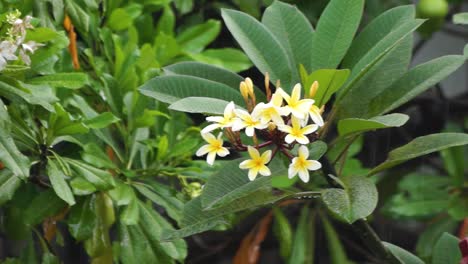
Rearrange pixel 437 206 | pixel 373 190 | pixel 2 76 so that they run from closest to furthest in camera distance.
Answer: pixel 373 190 < pixel 2 76 < pixel 437 206

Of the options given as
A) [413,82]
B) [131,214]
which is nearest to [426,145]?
[413,82]

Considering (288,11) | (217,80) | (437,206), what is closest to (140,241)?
(217,80)

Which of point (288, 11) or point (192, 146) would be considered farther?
point (192, 146)

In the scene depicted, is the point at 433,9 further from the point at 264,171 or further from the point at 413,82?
the point at 264,171

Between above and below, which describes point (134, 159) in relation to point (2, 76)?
below

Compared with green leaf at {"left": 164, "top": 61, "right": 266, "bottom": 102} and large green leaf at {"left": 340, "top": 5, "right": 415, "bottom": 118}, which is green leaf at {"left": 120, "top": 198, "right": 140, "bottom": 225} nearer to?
green leaf at {"left": 164, "top": 61, "right": 266, "bottom": 102}

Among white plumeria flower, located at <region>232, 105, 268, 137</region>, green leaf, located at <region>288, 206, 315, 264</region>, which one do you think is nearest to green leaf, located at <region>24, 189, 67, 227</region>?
white plumeria flower, located at <region>232, 105, 268, 137</region>

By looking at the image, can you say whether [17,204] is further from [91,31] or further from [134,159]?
[91,31]

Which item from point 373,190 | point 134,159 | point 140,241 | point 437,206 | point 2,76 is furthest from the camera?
point 437,206
